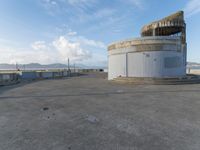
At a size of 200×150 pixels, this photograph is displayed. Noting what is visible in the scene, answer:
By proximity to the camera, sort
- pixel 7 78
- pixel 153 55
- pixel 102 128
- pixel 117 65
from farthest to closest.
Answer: pixel 117 65 → pixel 7 78 → pixel 153 55 → pixel 102 128

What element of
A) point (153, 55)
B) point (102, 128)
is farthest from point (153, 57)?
point (102, 128)

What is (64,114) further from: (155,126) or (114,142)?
(155,126)

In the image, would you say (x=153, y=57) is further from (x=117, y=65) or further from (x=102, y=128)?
(x=102, y=128)

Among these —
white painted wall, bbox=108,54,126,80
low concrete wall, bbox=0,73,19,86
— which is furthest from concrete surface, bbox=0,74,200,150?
low concrete wall, bbox=0,73,19,86

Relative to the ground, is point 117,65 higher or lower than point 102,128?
higher

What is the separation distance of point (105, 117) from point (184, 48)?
65.7 feet

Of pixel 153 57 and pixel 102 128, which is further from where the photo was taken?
pixel 153 57

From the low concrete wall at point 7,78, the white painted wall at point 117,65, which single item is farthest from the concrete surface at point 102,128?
the low concrete wall at point 7,78

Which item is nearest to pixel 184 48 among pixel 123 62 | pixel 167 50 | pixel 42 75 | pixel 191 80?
pixel 167 50

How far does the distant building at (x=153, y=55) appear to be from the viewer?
1808cm

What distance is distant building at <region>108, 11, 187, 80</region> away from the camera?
18078 mm

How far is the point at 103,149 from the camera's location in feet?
12.0

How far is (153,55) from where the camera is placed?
713 inches

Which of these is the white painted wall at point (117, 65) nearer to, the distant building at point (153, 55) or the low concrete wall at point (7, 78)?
the distant building at point (153, 55)
